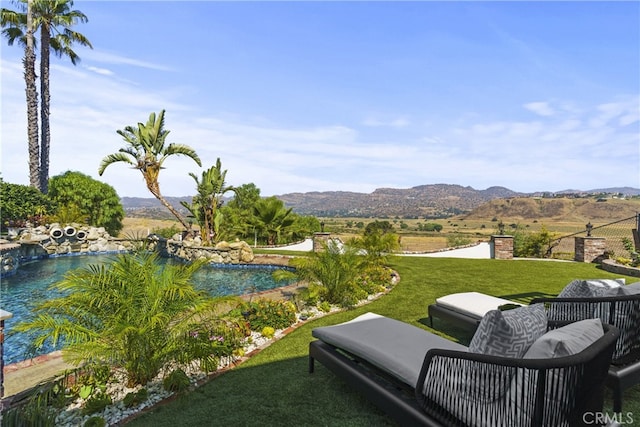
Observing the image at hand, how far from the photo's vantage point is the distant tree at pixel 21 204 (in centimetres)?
1752

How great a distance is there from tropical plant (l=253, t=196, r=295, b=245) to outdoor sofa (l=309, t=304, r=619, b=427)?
18.8m

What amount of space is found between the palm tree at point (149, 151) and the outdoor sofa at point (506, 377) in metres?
17.0

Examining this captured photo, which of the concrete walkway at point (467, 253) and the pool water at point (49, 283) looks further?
the concrete walkway at point (467, 253)

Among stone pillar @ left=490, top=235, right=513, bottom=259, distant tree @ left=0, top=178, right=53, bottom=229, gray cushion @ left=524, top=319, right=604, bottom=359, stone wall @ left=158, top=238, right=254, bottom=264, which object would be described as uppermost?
distant tree @ left=0, top=178, right=53, bottom=229

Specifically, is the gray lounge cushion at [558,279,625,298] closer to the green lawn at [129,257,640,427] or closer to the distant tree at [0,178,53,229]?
the green lawn at [129,257,640,427]

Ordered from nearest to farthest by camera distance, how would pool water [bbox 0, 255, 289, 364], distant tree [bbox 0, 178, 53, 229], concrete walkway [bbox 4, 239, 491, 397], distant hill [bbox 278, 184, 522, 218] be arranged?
1. concrete walkway [bbox 4, 239, 491, 397]
2. pool water [bbox 0, 255, 289, 364]
3. distant tree [bbox 0, 178, 53, 229]
4. distant hill [bbox 278, 184, 522, 218]

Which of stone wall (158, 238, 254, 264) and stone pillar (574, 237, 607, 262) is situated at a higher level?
stone pillar (574, 237, 607, 262)

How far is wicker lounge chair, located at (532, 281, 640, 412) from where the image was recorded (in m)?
3.00

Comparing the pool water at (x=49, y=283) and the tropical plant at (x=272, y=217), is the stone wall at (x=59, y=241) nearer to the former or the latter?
the pool water at (x=49, y=283)

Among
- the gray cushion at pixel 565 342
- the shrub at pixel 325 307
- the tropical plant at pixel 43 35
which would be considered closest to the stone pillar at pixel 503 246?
the shrub at pixel 325 307

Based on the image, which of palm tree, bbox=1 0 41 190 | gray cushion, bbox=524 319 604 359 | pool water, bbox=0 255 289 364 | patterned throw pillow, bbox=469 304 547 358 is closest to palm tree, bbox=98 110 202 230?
pool water, bbox=0 255 289 364

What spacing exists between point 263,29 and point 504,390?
42.6 ft

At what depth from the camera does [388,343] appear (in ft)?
10.9

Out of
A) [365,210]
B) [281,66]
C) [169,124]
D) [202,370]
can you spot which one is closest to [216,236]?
[169,124]
